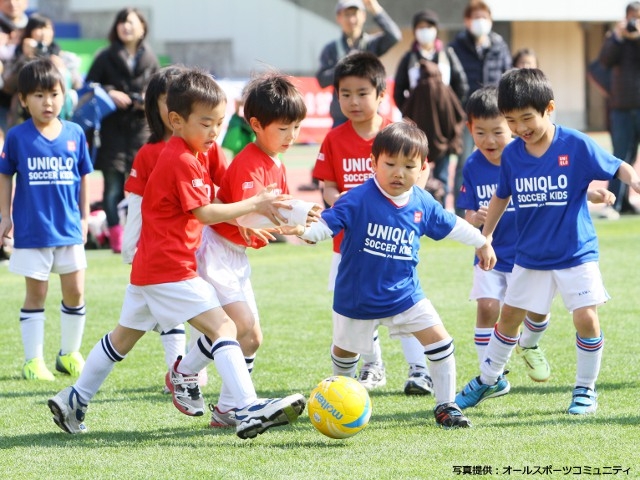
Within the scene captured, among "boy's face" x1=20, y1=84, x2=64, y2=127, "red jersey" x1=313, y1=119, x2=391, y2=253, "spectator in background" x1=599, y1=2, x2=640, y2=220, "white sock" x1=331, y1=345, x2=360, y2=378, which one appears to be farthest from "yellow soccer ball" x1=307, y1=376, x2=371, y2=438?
"spectator in background" x1=599, y1=2, x2=640, y2=220

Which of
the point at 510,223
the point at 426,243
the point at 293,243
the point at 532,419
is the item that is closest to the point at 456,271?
the point at 426,243

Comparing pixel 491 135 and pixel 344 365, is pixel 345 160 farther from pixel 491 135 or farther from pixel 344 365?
pixel 344 365

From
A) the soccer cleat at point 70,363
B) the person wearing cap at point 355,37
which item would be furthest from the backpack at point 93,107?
the soccer cleat at point 70,363

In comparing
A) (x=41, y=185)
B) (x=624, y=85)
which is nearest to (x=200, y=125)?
(x=41, y=185)

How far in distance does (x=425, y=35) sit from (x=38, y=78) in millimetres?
6108

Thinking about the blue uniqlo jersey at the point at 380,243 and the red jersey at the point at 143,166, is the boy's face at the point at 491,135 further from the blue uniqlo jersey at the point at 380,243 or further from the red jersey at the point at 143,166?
the red jersey at the point at 143,166

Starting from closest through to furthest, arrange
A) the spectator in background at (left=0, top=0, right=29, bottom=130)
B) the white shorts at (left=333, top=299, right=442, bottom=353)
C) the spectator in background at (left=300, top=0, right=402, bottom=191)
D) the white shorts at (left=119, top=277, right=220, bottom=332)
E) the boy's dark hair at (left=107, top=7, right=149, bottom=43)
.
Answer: the white shorts at (left=119, top=277, right=220, bottom=332) < the white shorts at (left=333, top=299, right=442, bottom=353) < the spectator in background at (left=300, top=0, right=402, bottom=191) < the boy's dark hair at (left=107, top=7, right=149, bottom=43) < the spectator in background at (left=0, top=0, right=29, bottom=130)

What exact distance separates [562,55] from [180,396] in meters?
24.8

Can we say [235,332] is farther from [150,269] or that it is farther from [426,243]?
[426,243]

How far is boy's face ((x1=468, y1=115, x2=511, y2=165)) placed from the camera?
20.5 feet

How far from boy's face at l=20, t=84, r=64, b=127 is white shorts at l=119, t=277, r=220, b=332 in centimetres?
178

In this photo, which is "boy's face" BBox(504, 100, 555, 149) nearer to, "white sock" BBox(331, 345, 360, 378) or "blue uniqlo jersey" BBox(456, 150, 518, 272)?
"blue uniqlo jersey" BBox(456, 150, 518, 272)

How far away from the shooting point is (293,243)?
1220 cm

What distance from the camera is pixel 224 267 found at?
5.46m
